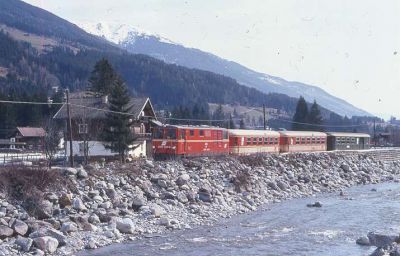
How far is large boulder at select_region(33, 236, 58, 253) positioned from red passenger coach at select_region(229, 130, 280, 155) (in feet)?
100

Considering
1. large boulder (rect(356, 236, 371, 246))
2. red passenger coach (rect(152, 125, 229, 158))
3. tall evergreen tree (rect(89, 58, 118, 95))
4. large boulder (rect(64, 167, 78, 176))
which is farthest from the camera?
tall evergreen tree (rect(89, 58, 118, 95))

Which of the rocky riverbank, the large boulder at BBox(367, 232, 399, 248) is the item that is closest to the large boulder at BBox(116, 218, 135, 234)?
the rocky riverbank

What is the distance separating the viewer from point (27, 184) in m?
25.0

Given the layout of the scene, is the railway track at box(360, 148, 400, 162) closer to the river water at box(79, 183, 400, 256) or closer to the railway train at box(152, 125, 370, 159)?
the railway train at box(152, 125, 370, 159)

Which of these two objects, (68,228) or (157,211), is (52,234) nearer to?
(68,228)

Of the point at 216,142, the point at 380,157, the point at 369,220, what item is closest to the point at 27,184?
the point at 369,220

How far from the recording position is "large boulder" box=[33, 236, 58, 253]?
64.9 ft

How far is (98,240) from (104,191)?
620cm

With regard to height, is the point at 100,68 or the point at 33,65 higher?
the point at 33,65

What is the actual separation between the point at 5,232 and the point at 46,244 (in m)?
2.10

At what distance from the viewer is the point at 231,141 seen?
50.3m

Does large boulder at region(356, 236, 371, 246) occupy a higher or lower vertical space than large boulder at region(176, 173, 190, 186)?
lower

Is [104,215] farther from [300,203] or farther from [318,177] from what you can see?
[318,177]

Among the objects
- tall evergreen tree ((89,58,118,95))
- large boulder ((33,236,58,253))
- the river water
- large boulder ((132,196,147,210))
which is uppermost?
tall evergreen tree ((89,58,118,95))
